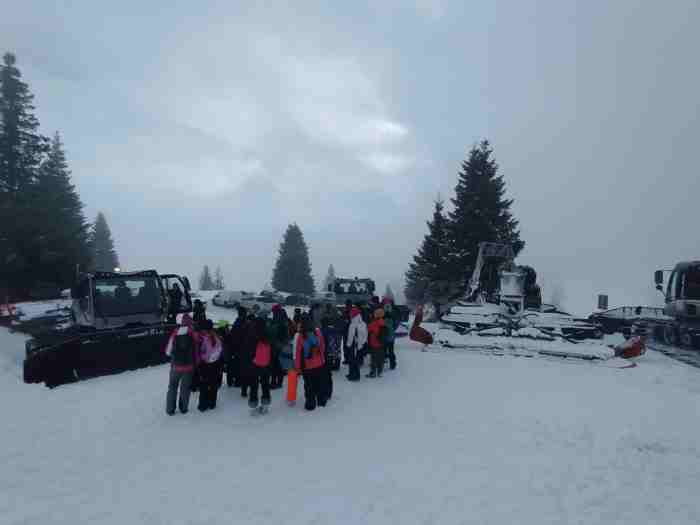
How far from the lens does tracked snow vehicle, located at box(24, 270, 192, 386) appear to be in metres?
10.9

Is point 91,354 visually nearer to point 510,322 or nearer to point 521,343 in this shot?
point 521,343

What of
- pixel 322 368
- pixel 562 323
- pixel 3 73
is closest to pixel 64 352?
pixel 322 368

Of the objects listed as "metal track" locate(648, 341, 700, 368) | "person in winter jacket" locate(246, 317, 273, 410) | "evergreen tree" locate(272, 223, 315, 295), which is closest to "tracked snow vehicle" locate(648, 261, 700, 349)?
"metal track" locate(648, 341, 700, 368)

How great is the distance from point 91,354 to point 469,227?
2942 centimetres

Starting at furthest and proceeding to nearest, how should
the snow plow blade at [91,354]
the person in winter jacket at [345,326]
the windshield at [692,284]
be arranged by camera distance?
the windshield at [692,284]
the person in winter jacket at [345,326]
the snow plow blade at [91,354]

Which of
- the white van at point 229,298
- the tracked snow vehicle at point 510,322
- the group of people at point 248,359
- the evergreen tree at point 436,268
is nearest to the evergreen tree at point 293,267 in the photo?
the white van at point 229,298

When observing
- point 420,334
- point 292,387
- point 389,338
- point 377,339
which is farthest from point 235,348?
point 420,334

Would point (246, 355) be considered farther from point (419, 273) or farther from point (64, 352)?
point (419, 273)

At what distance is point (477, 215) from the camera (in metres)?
34.3

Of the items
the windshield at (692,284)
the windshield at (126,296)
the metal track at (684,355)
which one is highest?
the windshield at (692,284)

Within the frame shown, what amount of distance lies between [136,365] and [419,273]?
92.0ft

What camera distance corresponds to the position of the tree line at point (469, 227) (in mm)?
34156

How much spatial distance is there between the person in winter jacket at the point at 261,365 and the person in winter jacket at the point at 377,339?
348cm

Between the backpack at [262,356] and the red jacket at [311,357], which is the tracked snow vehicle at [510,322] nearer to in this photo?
the red jacket at [311,357]
